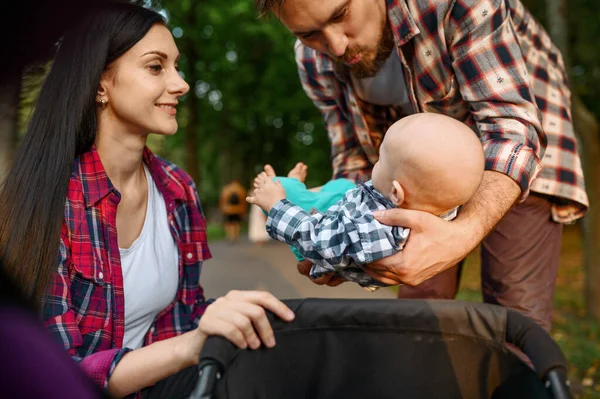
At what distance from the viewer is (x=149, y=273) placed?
2.06m

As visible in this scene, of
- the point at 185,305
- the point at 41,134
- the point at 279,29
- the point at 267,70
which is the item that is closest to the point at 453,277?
the point at 185,305

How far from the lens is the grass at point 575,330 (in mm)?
3834

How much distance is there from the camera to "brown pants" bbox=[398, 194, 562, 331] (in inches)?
82.8

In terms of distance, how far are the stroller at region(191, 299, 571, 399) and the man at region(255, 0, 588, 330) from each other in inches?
4.5

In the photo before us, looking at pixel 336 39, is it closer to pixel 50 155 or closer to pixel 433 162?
pixel 433 162

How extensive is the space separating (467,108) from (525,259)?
0.57m

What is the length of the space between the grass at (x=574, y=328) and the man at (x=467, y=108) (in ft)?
6.03

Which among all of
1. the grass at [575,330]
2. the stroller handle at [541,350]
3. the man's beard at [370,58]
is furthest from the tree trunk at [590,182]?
the stroller handle at [541,350]

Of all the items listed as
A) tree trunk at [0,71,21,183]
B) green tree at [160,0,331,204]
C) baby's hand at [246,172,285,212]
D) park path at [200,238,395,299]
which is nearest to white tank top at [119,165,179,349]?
baby's hand at [246,172,285,212]

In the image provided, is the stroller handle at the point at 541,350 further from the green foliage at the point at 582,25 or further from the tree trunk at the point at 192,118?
the tree trunk at the point at 192,118

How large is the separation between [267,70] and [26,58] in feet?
43.6

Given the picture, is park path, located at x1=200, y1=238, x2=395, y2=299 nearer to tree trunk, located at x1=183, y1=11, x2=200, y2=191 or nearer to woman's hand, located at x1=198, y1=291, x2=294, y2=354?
tree trunk, located at x1=183, y1=11, x2=200, y2=191

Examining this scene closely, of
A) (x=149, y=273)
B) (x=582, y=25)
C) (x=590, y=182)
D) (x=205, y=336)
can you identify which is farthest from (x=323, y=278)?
(x=582, y=25)

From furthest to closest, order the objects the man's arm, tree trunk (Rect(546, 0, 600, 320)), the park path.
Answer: the park path, tree trunk (Rect(546, 0, 600, 320)), the man's arm
